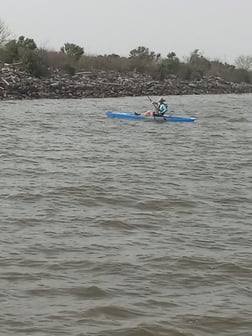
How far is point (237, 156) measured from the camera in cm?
1730

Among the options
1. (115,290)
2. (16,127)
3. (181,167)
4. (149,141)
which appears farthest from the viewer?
(16,127)

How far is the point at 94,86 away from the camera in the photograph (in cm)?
4094

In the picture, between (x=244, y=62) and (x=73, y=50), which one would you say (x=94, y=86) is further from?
(x=244, y=62)

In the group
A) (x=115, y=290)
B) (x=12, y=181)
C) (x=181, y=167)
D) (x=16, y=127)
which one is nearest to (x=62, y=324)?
(x=115, y=290)

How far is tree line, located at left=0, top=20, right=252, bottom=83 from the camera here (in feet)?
140

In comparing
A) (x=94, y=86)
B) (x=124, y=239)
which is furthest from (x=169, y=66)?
(x=124, y=239)

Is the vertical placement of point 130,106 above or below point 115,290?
above

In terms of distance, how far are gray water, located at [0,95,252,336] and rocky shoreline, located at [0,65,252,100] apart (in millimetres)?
17173

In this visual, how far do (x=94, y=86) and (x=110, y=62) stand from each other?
11.7 metres

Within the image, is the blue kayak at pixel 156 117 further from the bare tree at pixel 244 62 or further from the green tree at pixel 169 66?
the bare tree at pixel 244 62

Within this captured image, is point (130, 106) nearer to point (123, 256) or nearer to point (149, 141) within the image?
point (149, 141)

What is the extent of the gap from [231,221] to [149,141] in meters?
10.2

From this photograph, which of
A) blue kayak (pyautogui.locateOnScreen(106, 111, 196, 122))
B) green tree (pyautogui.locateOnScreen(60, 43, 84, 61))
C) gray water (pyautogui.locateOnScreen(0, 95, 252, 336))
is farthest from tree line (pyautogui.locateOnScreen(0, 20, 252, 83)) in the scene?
gray water (pyautogui.locateOnScreen(0, 95, 252, 336))

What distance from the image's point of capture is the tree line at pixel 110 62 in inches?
1679
